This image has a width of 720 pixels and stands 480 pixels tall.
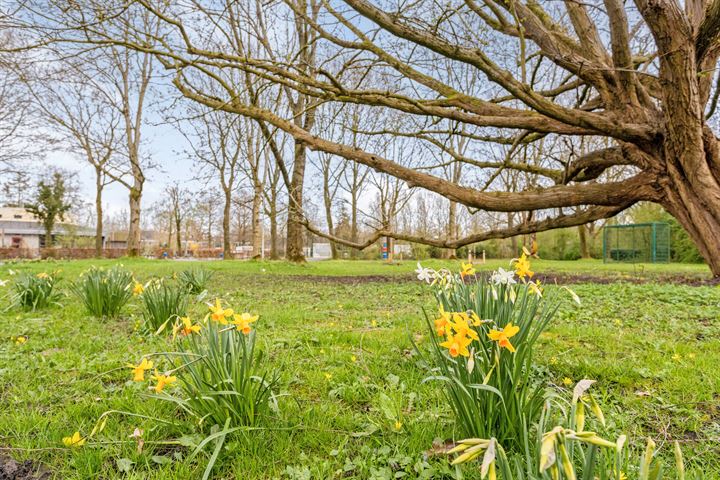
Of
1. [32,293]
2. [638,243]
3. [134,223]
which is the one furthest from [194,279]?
[638,243]

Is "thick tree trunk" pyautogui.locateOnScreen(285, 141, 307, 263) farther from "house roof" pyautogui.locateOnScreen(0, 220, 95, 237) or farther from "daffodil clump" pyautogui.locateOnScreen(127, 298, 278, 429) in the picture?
"house roof" pyautogui.locateOnScreen(0, 220, 95, 237)

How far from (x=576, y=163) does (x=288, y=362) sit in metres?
5.51

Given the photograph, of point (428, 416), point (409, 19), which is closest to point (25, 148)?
point (409, 19)

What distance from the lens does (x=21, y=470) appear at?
Answer: 139 cm

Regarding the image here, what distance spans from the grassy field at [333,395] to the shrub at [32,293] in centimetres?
75

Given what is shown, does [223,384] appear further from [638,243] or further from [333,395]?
[638,243]

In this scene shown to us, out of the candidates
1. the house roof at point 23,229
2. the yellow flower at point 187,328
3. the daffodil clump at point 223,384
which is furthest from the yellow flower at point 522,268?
the house roof at point 23,229

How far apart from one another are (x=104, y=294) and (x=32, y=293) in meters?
1.32

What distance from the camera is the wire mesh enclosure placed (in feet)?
59.2

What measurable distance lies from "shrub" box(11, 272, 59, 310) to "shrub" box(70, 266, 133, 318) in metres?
0.86

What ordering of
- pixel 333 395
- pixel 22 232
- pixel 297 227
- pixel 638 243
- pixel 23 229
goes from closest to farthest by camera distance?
1. pixel 333 395
2. pixel 297 227
3. pixel 638 243
4. pixel 22 232
5. pixel 23 229

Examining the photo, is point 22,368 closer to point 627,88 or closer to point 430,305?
point 430,305

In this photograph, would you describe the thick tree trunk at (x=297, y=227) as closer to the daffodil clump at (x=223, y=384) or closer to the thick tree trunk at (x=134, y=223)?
the thick tree trunk at (x=134, y=223)

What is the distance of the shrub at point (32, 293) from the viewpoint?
438cm
